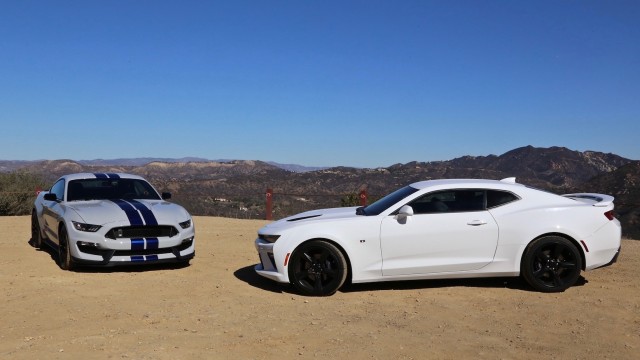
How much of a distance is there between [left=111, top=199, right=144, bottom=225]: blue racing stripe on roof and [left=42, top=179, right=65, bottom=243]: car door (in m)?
0.93

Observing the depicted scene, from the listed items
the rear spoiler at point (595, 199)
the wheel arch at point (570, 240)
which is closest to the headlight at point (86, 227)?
the wheel arch at point (570, 240)

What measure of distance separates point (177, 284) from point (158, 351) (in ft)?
9.36

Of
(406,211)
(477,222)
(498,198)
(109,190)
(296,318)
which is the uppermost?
(109,190)

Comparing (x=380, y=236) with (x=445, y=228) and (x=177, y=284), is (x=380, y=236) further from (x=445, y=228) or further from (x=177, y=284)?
(x=177, y=284)

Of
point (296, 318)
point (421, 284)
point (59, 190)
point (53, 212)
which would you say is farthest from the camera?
point (59, 190)

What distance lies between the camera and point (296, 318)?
19.6 ft

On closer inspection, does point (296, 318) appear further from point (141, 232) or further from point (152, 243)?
point (141, 232)

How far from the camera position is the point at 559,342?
5.24 m

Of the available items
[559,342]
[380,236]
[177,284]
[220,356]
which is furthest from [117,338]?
[559,342]

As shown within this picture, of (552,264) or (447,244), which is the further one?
(552,264)

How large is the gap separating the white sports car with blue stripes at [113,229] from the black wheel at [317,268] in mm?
2347

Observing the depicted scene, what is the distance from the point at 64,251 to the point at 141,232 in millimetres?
1314

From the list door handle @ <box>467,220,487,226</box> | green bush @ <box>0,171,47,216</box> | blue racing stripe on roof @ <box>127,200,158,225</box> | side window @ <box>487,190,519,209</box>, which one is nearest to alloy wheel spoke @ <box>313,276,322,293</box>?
door handle @ <box>467,220,487,226</box>

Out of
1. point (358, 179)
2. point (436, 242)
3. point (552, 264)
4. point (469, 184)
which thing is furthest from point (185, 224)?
point (358, 179)
